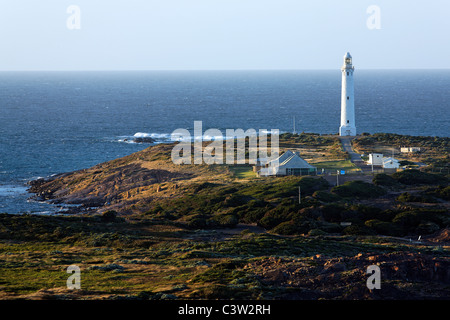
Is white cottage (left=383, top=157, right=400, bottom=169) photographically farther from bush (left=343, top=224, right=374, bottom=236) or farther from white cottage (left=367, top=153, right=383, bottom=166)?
bush (left=343, top=224, right=374, bottom=236)

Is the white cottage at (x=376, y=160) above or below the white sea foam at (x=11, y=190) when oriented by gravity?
above

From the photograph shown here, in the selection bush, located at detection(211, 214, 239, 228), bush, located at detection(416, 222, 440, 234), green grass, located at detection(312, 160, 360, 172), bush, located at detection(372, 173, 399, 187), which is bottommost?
bush, located at detection(211, 214, 239, 228)

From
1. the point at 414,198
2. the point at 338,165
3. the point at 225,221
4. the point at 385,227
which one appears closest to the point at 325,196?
the point at 414,198

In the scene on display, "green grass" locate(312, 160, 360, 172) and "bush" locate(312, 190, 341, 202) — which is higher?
"green grass" locate(312, 160, 360, 172)

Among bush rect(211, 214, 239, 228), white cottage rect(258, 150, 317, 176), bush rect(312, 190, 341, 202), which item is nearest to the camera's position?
bush rect(211, 214, 239, 228)

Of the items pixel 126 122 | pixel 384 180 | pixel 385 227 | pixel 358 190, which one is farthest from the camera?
pixel 126 122

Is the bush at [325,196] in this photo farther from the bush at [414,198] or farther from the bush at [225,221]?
the bush at [225,221]

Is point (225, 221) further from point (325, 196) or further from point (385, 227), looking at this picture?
point (385, 227)

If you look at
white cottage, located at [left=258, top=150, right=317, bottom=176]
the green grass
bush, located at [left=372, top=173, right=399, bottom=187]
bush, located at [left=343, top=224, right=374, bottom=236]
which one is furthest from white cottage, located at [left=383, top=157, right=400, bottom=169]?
bush, located at [left=343, top=224, right=374, bottom=236]

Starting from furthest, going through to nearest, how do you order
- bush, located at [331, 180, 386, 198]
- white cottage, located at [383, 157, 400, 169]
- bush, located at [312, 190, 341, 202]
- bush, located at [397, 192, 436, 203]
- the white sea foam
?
the white sea foam
white cottage, located at [383, 157, 400, 169]
bush, located at [331, 180, 386, 198]
bush, located at [312, 190, 341, 202]
bush, located at [397, 192, 436, 203]

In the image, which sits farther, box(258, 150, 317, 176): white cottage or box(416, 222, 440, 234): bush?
box(258, 150, 317, 176): white cottage

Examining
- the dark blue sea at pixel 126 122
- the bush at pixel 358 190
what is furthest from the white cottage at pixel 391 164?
the dark blue sea at pixel 126 122
